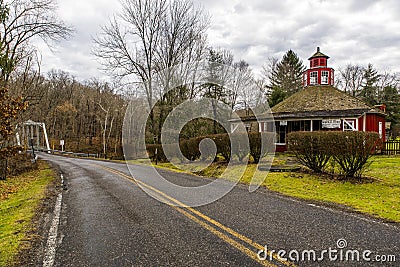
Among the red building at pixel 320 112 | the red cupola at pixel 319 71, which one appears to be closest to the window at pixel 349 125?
the red building at pixel 320 112

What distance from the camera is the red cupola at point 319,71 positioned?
87.1ft

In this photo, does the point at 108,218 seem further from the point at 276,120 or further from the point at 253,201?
the point at 276,120

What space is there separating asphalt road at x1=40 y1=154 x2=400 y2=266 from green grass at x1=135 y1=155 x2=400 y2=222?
101cm

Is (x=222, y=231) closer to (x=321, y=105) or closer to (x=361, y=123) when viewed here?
(x=361, y=123)

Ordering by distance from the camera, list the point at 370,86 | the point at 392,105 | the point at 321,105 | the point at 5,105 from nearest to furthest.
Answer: the point at 5,105 → the point at 321,105 → the point at 392,105 → the point at 370,86

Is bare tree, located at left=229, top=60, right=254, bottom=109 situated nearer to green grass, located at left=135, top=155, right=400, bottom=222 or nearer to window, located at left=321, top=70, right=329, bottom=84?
window, located at left=321, top=70, right=329, bottom=84

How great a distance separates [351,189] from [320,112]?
42.9 feet

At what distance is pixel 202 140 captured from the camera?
17.0 m

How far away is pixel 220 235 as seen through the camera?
4520 millimetres

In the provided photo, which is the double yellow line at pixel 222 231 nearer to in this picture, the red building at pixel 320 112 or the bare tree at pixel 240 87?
the red building at pixel 320 112

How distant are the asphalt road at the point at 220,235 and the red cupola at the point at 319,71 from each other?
881 inches

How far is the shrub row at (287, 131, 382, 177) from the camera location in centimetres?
937

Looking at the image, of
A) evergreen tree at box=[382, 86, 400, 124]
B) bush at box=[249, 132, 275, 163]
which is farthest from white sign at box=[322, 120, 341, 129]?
evergreen tree at box=[382, 86, 400, 124]

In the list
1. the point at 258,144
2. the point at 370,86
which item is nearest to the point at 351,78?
the point at 370,86
